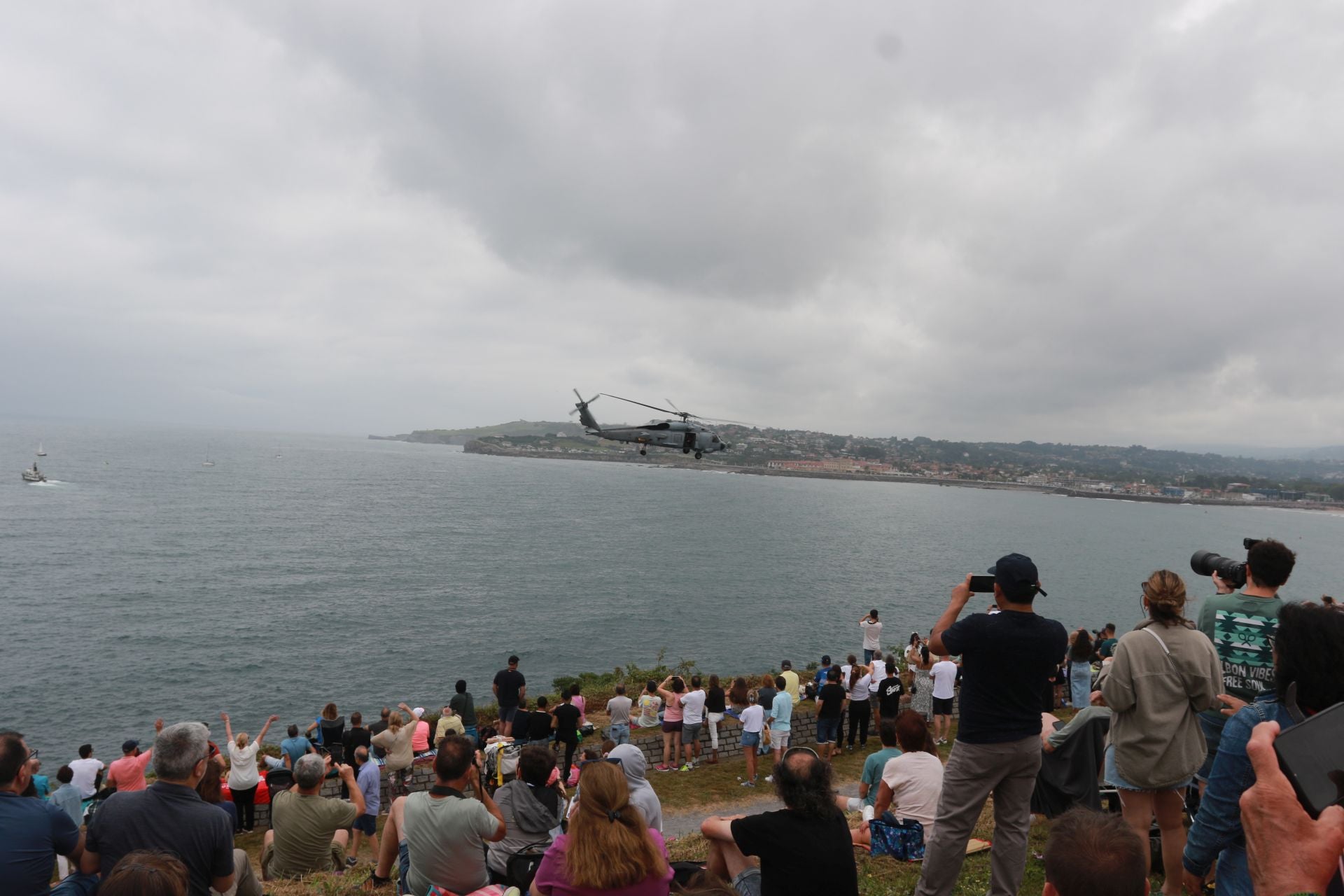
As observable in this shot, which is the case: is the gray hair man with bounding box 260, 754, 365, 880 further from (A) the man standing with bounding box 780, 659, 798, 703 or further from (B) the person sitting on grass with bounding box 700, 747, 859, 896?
(A) the man standing with bounding box 780, 659, 798, 703

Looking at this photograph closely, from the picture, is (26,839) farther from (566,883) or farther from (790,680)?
(790,680)

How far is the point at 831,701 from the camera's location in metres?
11.6

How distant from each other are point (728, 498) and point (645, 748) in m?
116

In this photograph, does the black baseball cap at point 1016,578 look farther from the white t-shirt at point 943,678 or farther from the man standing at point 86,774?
the man standing at point 86,774

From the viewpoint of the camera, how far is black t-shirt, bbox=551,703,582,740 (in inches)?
416

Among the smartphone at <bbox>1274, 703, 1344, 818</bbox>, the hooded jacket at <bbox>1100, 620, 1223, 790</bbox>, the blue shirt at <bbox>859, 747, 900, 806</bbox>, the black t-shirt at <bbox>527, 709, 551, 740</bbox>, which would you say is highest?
the smartphone at <bbox>1274, 703, 1344, 818</bbox>

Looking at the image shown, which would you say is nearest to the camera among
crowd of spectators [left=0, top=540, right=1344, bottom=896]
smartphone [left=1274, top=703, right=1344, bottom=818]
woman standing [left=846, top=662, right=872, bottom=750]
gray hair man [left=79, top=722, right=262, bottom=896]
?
smartphone [left=1274, top=703, right=1344, bottom=818]

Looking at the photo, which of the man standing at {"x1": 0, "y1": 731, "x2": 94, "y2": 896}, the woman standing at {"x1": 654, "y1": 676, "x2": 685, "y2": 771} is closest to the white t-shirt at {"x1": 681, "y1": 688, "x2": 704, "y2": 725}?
the woman standing at {"x1": 654, "y1": 676, "x2": 685, "y2": 771}

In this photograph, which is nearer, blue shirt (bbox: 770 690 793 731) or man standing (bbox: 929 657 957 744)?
blue shirt (bbox: 770 690 793 731)

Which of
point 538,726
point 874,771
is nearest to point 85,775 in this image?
point 538,726

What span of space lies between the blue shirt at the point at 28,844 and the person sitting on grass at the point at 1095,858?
4.65 meters

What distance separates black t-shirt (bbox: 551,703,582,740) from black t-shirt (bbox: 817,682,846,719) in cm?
427

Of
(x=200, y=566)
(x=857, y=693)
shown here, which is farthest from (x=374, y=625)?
(x=857, y=693)

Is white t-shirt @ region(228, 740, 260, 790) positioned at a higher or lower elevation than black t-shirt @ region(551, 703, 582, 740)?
lower
